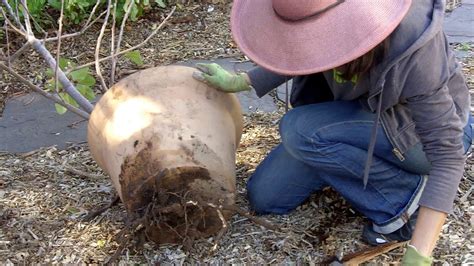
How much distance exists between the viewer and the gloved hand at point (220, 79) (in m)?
2.42

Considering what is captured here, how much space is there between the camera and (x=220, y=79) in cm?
242

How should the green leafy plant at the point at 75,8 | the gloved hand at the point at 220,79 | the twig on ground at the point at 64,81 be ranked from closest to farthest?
the gloved hand at the point at 220,79, the twig on ground at the point at 64,81, the green leafy plant at the point at 75,8

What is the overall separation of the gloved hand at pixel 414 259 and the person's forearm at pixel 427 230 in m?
0.01

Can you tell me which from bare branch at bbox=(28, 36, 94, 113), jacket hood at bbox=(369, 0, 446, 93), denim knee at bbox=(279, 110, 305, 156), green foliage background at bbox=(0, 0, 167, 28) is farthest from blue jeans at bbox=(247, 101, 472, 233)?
green foliage background at bbox=(0, 0, 167, 28)

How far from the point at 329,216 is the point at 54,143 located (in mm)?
1339

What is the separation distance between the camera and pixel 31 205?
8.87 ft

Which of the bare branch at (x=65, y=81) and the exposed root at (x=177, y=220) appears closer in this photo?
the exposed root at (x=177, y=220)

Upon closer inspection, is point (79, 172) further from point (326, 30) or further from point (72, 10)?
point (72, 10)

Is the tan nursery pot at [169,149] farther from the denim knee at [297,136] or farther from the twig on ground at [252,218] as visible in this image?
the denim knee at [297,136]

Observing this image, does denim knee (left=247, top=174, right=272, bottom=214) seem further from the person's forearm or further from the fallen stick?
the person's forearm

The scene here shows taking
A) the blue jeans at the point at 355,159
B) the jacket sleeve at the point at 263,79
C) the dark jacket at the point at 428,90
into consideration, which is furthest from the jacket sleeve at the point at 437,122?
the jacket sleeve at the point at 263,79

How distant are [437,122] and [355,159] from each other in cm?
38

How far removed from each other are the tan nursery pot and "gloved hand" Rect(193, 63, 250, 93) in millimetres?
26

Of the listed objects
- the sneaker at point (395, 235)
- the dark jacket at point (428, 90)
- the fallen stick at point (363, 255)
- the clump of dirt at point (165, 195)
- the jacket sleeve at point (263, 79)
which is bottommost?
the fallen stick at point (363, 255)
